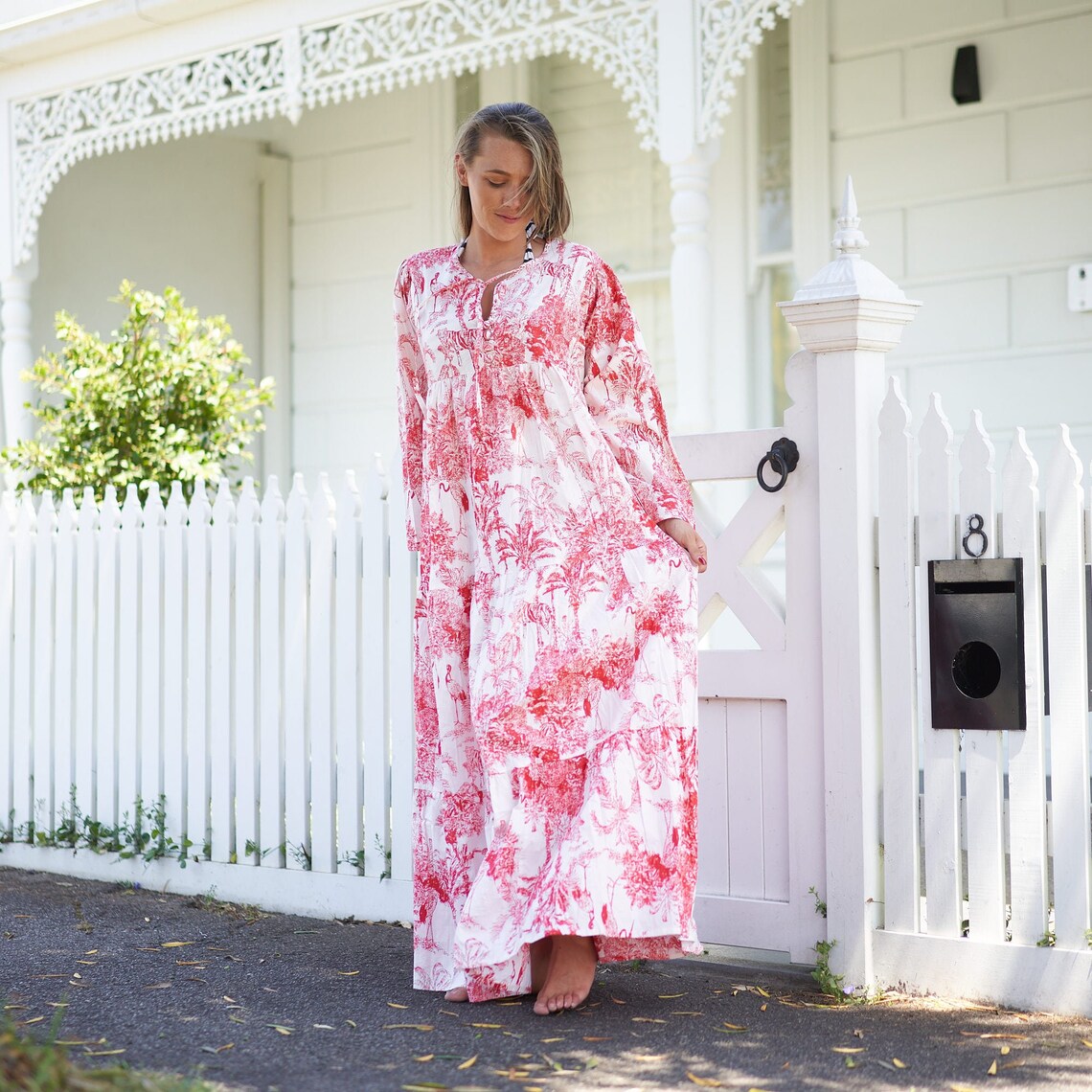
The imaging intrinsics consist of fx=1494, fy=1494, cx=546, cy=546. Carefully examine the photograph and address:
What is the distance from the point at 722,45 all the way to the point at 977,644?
11.7 feet

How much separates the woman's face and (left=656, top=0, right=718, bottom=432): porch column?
2.96 m

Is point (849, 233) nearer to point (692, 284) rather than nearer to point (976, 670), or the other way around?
point (976, 670)

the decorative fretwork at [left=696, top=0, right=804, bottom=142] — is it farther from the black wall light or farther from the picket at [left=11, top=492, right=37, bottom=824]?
the picket at [left=11, top=492, right=37, bottom=824]

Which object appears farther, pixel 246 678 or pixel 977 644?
pixel 246 678

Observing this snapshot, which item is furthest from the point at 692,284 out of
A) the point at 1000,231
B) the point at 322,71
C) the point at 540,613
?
the point at 540,613

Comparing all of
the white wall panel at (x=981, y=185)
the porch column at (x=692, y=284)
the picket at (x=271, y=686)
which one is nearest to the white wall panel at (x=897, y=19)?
the white wall panel at (x=981, y=185)

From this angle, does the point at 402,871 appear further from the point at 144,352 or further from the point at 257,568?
the point at 144,352

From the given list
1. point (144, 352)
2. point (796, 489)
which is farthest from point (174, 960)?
point (144, 352)

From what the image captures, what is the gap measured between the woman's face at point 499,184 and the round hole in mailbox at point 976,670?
142cm

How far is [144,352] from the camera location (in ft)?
20.6

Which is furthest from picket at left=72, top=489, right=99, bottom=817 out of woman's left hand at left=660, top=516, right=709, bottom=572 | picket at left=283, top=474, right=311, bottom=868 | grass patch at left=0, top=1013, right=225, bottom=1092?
grass patch at left=0, top=1013, right=225, bottom=1092

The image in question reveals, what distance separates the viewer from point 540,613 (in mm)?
3314

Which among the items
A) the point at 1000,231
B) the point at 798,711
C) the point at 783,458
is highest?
the point at 1000,231

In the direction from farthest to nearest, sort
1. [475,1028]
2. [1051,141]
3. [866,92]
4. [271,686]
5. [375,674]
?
[866,92] → [1051,141] → [271,686] → [375,674] → [475,1028]
